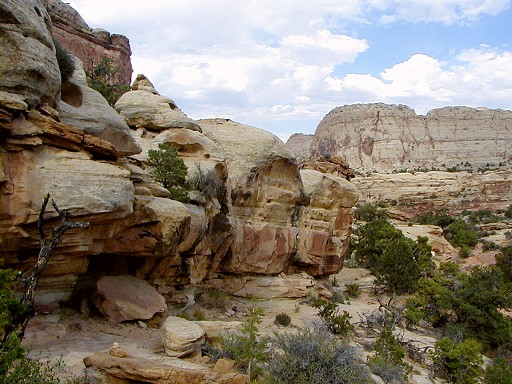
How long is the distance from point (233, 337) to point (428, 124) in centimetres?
9908

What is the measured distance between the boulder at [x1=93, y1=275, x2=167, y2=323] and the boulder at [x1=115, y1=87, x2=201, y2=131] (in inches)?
254

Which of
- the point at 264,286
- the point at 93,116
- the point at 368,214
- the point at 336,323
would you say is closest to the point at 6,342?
the point at 93,116

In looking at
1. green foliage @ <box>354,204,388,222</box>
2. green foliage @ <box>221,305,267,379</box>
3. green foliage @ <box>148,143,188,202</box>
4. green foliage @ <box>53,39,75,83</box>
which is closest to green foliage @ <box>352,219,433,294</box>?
green foliage @ <box>354,204,388,222</box>

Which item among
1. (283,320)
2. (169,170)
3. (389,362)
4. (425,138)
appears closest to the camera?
(389,362)

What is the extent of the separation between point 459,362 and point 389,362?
293 cm

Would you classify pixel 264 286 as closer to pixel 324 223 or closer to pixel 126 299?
pixel 324 223

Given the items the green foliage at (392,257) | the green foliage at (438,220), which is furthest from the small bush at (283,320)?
the green foliage at (438,220)

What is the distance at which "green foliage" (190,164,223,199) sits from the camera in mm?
14930

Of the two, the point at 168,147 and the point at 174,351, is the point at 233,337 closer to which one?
the point at 174,351

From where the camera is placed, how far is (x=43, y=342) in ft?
30.2

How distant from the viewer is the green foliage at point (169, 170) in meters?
13.9

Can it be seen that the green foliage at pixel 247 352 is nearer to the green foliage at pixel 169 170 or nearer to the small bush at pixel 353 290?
the green foliage at pixel 169 170

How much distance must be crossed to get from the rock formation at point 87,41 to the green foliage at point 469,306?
29.4 metres

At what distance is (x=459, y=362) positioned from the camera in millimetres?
13445
